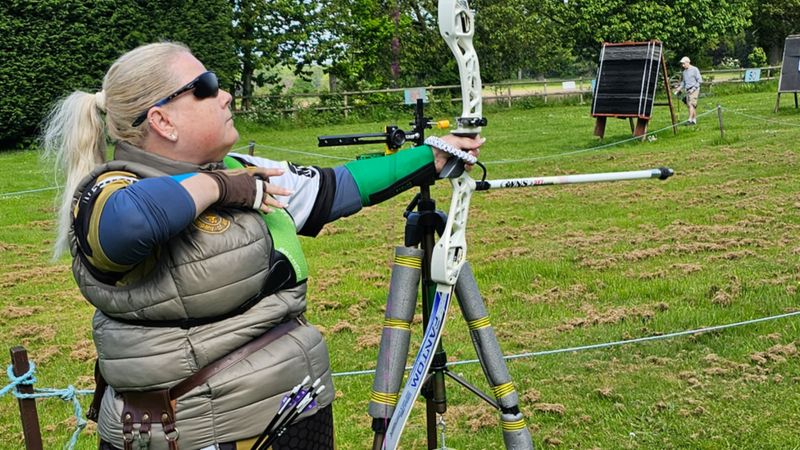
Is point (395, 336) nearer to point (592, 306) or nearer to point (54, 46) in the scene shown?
point (592, 306)

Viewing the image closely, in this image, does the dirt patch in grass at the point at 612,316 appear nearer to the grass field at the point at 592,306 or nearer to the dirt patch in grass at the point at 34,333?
the grass field at the point at 592,306

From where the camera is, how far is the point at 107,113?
191 centimetres

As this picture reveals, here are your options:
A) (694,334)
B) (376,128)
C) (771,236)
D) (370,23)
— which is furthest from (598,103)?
(370,23)

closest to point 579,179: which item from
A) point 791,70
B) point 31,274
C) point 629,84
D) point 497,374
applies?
point 497,374

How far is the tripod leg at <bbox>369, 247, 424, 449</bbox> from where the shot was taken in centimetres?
245

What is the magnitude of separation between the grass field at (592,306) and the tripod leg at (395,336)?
103 centimetres

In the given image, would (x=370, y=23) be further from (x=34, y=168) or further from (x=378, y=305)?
(x=378, y=305)

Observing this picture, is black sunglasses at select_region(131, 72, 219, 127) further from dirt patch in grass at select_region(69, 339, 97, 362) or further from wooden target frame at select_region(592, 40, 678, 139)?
wooden target frame at select_region(592, 40, 678, 139)

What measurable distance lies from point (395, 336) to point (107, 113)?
1.05m

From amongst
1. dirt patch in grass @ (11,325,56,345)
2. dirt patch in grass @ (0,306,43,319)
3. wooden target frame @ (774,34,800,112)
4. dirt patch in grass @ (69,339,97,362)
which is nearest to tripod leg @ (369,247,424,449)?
dirt patch in grass @ (69,339,97,362)

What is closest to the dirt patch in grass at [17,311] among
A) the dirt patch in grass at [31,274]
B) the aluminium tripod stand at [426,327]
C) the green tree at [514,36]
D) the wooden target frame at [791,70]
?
the dirt patch in grass at [31,274]

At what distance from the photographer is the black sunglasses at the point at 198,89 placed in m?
1.87

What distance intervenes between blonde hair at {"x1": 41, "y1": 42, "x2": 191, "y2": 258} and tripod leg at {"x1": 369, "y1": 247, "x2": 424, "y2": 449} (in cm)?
89

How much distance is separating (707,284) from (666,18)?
2978cm
